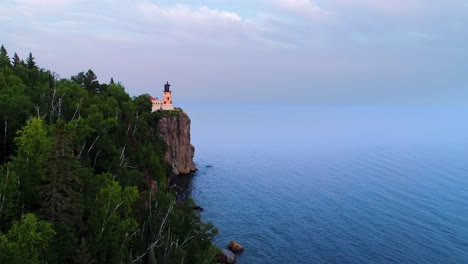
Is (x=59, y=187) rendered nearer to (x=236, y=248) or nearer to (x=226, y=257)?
(x=226, y=257)

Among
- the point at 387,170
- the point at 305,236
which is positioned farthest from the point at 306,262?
the point at 387,170

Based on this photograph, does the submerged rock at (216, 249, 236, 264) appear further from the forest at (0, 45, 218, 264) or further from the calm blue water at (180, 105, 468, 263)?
the forest at (0, 45, 218, 264)

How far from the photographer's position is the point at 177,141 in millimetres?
118562

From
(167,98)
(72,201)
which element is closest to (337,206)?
(72,201)

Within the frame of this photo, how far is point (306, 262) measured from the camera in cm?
5881

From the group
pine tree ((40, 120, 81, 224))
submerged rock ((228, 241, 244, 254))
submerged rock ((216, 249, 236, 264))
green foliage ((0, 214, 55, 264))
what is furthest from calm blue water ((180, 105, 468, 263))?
green foliage ((0, 214, 55, 264))

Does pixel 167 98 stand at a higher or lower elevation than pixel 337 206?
higher

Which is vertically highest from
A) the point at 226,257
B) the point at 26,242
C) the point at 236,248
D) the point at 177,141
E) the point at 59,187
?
the point at 177,141

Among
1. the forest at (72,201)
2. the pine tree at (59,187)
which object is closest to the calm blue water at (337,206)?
the forest at (72,201)

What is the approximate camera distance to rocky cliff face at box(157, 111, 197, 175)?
115 meters

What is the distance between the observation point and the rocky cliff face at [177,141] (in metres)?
115

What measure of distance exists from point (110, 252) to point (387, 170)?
110629mm

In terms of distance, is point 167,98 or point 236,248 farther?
point 167,98

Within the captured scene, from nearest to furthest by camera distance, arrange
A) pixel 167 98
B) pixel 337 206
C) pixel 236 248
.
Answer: pixel 236 248
pixel 337 206
pixel 167 98
